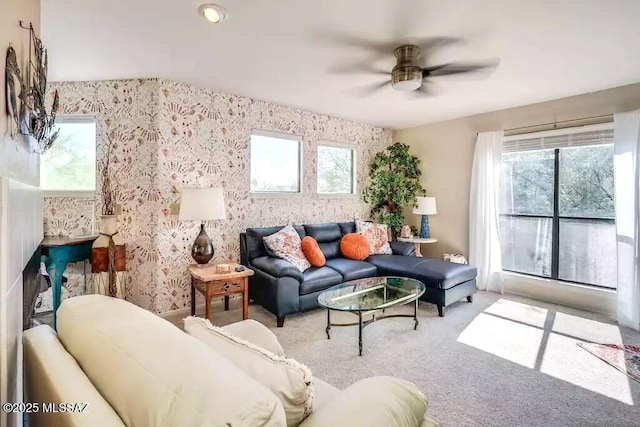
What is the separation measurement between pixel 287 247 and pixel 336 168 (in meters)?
1.88

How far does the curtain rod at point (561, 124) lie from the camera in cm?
350

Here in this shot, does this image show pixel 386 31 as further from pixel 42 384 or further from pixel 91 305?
pixel 42 384

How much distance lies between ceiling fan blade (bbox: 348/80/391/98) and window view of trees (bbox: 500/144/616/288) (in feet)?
→ 6.98

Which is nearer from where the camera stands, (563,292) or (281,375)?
(281,375)

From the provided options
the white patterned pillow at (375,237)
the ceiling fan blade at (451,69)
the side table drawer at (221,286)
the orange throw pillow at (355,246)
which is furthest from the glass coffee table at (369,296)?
the ceiling fan blade at (451,69)

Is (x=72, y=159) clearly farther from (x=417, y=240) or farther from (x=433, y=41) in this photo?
(x=417, y=240)

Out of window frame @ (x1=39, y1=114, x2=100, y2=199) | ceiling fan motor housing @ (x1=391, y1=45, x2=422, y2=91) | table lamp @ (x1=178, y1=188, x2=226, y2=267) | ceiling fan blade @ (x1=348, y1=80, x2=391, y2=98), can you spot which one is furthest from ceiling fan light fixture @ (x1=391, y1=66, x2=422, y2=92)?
window frame @ (x1=39, y1=114, x2=100, y2=199)

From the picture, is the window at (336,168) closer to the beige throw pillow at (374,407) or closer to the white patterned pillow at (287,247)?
the white patterned pillow at (287,247)

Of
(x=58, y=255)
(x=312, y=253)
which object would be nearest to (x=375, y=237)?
(x=312, y=253)

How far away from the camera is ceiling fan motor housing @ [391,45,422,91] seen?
2490 millimetres

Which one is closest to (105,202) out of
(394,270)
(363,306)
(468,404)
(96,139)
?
(96,139)

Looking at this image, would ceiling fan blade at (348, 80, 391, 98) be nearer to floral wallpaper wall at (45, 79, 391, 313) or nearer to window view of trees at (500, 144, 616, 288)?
floral wallpaper wall at (45, 79, 391, 313)

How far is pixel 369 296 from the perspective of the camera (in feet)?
9.77

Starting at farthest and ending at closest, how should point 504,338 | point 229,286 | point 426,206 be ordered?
1. point 426,206
2. point 229,286
3. point 504,338
